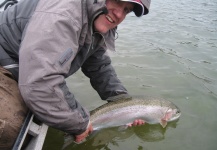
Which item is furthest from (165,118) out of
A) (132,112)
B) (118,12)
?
(118,12)

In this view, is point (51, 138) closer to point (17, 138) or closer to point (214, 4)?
point (17, 138)

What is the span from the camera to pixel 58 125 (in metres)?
2.77

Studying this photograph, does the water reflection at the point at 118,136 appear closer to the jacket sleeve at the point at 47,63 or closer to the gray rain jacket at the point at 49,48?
the gray rain jacket at the point at 49,48

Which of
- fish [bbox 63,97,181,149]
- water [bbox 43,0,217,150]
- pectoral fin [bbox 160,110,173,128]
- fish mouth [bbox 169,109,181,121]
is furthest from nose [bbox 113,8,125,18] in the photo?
fish mouth [bbox 169,109,181,121]

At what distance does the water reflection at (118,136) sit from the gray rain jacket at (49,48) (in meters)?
1.00

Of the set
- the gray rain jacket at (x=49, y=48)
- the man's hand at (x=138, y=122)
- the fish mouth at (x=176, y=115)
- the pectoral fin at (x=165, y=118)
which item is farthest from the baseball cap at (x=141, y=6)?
the fish mouth at (x=176, y=115)

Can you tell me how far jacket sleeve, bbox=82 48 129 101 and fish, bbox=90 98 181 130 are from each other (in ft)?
0.62

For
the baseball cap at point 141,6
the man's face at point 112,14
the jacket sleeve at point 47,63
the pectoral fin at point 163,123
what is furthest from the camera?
the pectoral fin at point 163,123

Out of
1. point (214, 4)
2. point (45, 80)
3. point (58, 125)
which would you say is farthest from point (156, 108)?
point (214, 4)

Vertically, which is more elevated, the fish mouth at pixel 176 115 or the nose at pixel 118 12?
the nose at pixel 118 12

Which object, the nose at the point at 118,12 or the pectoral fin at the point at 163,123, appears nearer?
the nose at the point at 118,12

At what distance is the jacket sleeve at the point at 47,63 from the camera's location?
7.95 feet

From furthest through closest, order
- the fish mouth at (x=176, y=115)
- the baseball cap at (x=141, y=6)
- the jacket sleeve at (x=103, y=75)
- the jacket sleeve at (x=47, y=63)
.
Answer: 1. the fish mouth at (x=176, y=115)
2. the jacket sleeve at (x=103, y=75)
3. the baseball cap at (x=141, y=6)
4. the jacket sleeve at (x=47, y=63)

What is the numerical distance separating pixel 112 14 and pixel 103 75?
144cm
